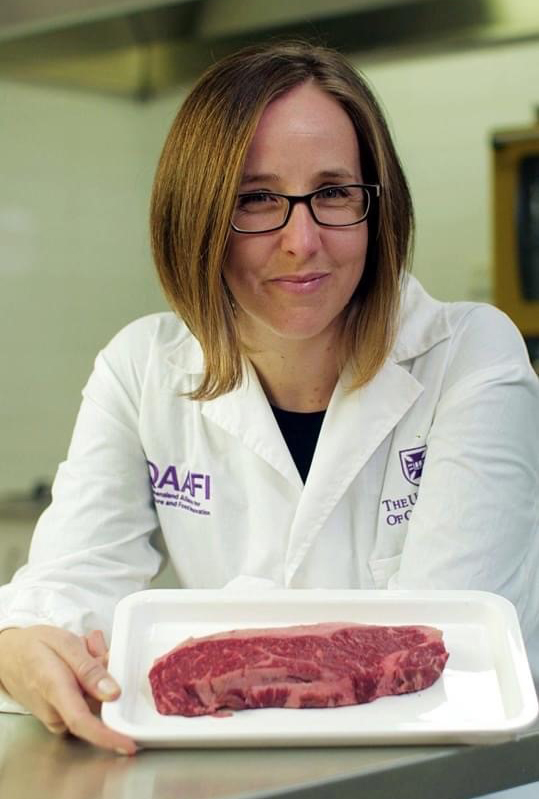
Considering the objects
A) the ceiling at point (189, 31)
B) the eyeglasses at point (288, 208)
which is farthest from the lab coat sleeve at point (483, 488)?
the ceiling at point (189, 31)

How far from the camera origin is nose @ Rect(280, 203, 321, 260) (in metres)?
1.32

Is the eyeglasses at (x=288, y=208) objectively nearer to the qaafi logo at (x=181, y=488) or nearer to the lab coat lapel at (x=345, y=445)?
the lab coat lapel at (x=345, y=445)

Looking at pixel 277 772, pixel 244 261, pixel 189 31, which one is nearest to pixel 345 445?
pixel 244 261

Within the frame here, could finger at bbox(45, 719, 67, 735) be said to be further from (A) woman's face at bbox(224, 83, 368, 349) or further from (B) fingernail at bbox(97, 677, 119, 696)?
(A) woman's face at bbox(224, 83, 368, 349)

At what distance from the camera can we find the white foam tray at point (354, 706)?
0.95m

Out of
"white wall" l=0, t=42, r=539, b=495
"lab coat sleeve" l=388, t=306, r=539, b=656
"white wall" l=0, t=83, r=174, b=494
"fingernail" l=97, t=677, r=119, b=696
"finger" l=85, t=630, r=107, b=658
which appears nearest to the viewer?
"fingernail" l=97, t=677, r=119, b=696

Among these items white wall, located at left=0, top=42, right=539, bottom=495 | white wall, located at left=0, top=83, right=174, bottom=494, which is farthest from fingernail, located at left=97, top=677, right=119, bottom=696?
white wall, located at left=0, top=83, right=174, bottom=494

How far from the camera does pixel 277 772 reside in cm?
91

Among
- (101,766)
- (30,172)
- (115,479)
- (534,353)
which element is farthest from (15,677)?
(30,172)

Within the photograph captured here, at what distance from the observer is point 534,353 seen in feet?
10.8

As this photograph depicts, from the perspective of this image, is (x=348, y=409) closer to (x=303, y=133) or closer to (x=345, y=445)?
(x=345, y=445)

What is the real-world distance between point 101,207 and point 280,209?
2.74 meters

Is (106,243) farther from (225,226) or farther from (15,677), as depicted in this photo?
(15,677)

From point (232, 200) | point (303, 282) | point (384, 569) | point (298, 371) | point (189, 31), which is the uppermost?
point (189, 31)
